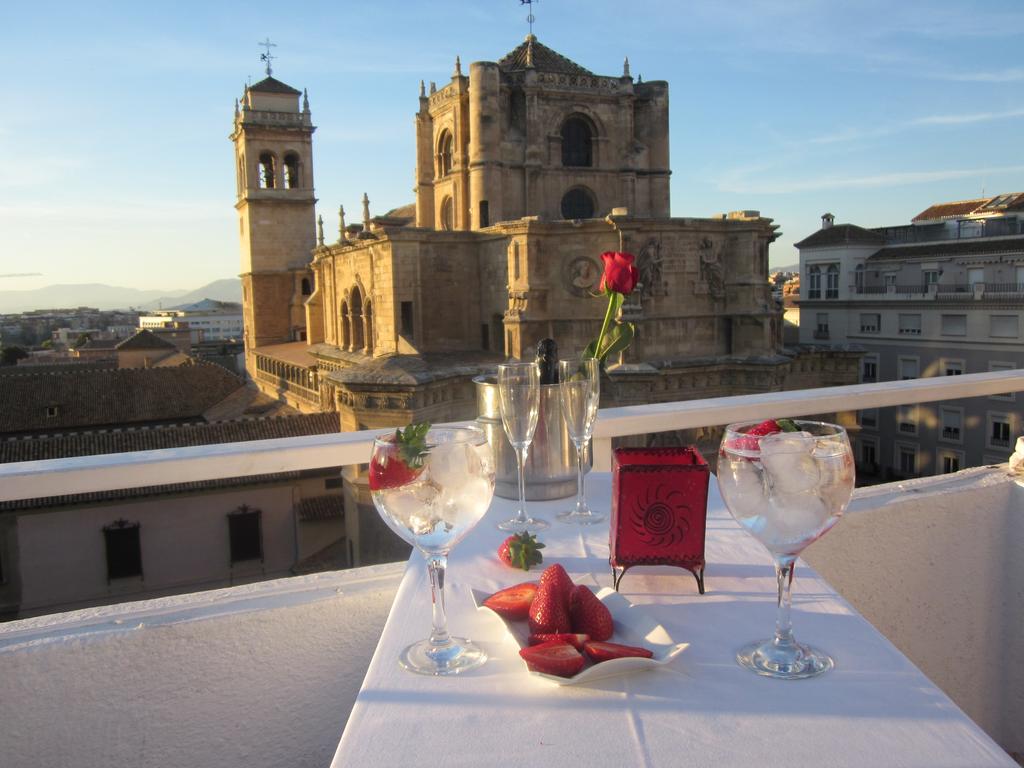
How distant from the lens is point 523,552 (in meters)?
1.66

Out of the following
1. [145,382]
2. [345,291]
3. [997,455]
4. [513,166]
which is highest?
[513,166]

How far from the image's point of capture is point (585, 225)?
58.3 ft

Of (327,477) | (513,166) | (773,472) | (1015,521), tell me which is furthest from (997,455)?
(773,472)

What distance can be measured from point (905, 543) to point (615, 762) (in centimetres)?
197

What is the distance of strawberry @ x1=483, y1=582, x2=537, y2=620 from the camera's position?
4.46 ft

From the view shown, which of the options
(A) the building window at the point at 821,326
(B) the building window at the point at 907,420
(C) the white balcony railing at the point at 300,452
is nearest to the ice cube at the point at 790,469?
(C) the white balcony railing at the point at 300,452

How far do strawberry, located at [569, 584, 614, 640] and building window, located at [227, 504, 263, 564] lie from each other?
1458 centimetres

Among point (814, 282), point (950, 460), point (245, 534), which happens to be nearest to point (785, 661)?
point (245, 534)

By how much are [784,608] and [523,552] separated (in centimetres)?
57

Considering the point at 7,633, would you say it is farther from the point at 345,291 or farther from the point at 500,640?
the point at 345,291

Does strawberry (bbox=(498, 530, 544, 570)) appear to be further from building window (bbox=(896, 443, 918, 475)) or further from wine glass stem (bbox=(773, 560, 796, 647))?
building window (bbox=(896, 443, 918, 475))

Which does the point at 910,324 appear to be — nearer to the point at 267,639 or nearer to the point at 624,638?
the point at 267,639

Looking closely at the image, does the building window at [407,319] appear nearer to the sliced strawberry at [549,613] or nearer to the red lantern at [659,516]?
the red lantern at [659,516]

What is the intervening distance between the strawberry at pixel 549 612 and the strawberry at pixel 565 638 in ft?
0.05
